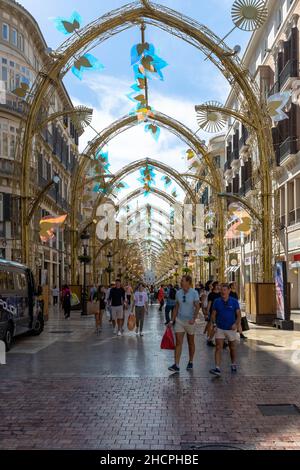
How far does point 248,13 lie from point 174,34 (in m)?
4.30

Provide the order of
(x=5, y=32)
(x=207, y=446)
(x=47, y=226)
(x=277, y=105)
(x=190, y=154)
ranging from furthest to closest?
1. (x=5, y=32)
2. (x=190, y=154)
3. (x=47, y=226)
4. (x=277, y=105)
5. (x=207, y=446)

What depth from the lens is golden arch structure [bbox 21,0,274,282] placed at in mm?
22375

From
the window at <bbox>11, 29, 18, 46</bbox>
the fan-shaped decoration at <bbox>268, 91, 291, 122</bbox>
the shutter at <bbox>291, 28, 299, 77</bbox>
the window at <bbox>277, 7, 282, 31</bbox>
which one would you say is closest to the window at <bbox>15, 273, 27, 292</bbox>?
the fan-shaped decoration at <bbox>268, 91, 291, 122</bbox>

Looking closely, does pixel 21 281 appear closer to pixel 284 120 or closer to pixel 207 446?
pixel 207 446

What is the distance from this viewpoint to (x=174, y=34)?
22.9 metres

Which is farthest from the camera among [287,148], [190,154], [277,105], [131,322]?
[190,154]

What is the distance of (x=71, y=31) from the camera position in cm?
2084

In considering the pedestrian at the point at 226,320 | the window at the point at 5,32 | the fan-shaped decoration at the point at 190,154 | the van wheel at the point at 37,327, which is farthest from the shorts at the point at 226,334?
the window at the point at 5,32

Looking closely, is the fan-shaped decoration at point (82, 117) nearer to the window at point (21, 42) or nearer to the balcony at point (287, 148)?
the balcony at point (287, 148)

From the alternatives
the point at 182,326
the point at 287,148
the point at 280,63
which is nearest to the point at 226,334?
the point at 182,326

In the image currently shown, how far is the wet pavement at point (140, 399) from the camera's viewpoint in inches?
267

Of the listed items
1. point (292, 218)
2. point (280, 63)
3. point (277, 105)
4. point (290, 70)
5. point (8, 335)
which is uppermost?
point (280, 63)

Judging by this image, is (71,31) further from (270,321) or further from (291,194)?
(291,194)

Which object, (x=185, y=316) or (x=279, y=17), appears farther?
(x=279, y=17)
